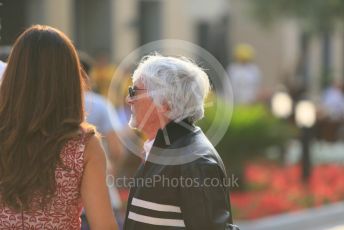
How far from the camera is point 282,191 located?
11633mm

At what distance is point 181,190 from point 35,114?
2.00ft

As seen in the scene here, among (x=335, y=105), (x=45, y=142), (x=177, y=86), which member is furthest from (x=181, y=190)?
(x=335, y=105)

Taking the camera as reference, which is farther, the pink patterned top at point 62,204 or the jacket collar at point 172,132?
the jacket collar at point 172,132

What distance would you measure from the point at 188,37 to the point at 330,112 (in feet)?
21.5

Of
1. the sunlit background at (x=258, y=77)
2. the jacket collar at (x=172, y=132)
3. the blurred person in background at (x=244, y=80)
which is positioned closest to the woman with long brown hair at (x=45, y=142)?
the jacket collar at (x=172, y=132)

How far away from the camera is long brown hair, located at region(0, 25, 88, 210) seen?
331 centimetres

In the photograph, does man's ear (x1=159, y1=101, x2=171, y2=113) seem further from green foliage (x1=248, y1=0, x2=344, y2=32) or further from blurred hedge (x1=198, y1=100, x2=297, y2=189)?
green foliage (x1=248, y1=0, x2=344, y2=32)

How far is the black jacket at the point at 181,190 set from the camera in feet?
11.1

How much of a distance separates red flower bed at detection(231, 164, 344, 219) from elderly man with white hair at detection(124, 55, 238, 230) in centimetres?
631

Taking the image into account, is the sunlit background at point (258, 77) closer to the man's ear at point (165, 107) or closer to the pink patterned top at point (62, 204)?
the man's ear at point (165, 107)

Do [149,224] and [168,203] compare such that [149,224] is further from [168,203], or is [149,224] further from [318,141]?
[318,141]

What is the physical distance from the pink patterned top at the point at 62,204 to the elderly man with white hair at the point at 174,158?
28 centimetres

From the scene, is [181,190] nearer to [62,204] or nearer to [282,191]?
[62,204]

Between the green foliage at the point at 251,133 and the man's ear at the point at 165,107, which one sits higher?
the man's ear at the point at 165,107
